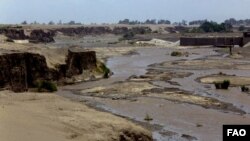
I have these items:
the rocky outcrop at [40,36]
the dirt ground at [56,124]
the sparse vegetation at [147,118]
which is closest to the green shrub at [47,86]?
the sparse vegetation at [147,118]

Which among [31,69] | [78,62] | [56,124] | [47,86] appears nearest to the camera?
[56,124]

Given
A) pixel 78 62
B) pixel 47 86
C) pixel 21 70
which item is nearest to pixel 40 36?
pixel 78 62

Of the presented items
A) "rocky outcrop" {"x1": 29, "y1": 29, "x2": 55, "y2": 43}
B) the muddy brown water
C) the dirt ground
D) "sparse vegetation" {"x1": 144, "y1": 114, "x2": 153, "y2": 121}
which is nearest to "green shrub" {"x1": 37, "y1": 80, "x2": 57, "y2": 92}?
the muddy brown water

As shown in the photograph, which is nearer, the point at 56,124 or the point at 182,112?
the point at 56,124

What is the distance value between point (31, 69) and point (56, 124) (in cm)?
2373

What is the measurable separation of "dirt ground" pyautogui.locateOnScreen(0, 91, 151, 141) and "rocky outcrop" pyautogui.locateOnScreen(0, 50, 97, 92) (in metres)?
15.2

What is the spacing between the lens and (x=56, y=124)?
20.2 metres

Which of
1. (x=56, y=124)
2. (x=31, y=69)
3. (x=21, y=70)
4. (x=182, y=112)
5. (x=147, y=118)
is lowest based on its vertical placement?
(x=182, y=112)

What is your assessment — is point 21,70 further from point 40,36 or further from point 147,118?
point 40,36

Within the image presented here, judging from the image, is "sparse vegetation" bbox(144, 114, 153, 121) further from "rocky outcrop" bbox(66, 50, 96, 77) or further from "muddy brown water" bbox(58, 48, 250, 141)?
"rocky outcrop" bbox(66, 50, 96, 77)

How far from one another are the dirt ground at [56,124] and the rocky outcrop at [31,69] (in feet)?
49.8

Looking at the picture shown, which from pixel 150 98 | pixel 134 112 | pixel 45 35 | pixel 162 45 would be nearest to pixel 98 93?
pixel 150 98

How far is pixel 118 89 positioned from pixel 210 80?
36.5 ft

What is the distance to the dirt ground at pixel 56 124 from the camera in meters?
18.5
